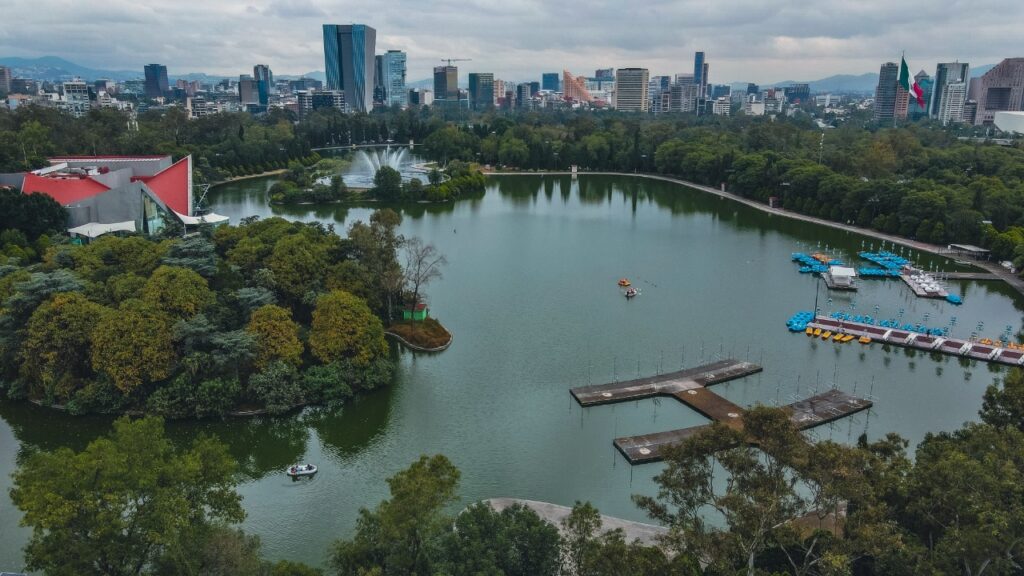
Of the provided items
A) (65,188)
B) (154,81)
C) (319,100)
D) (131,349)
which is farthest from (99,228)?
(154,81)

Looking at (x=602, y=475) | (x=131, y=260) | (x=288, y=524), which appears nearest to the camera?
(x=288, y=524)

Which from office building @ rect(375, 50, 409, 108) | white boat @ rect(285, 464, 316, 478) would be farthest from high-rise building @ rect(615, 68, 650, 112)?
white boat @ rect(285, 464, 316, 478)

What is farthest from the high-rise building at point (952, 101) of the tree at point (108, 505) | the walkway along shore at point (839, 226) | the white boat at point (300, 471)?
the tree at point (108, 505)

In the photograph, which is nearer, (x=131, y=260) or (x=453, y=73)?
(x=131, y=260)

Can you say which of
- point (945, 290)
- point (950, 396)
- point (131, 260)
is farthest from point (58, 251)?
point (945, 290)

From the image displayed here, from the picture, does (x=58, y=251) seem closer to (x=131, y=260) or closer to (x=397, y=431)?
(x=131, y=260)

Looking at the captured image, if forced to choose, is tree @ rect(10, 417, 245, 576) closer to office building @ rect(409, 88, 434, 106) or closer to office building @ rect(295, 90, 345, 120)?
office building @ rect(295, 90, 345, 120)
